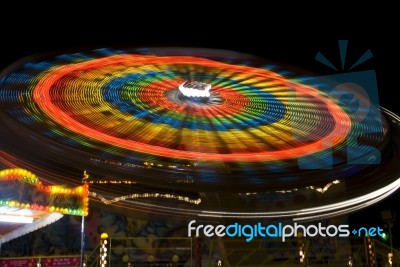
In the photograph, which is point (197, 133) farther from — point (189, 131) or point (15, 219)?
point (15, 219)

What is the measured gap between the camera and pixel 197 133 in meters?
17.1

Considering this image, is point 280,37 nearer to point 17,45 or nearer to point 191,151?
point 17,45

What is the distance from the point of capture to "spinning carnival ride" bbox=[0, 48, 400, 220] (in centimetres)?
1357

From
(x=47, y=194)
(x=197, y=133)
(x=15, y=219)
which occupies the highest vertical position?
(x=197, y=133)

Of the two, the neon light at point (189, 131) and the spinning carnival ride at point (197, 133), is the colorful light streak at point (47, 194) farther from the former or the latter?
the neon light at point (189, 131)

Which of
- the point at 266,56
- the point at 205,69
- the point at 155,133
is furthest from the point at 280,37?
the point at 155,133

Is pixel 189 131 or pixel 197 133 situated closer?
pixel 189 131

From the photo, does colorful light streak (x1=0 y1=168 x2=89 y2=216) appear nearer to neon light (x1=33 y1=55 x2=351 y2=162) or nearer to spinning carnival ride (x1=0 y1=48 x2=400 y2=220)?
spinning carnival ride (x1=0 y1=48 x2=400 y2=220)

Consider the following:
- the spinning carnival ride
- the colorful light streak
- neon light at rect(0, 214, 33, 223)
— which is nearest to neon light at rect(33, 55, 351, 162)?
the spinning carnival ride

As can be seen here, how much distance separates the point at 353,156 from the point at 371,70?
6.83 metres

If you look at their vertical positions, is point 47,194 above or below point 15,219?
above

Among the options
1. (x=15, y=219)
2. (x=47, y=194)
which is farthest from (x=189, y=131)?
(x=15, y=219)

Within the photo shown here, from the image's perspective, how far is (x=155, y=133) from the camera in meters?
16.5

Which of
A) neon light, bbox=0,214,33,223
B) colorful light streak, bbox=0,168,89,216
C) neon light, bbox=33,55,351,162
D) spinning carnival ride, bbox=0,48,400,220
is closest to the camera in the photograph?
colorful light streak, bbox=0,168,89,216
